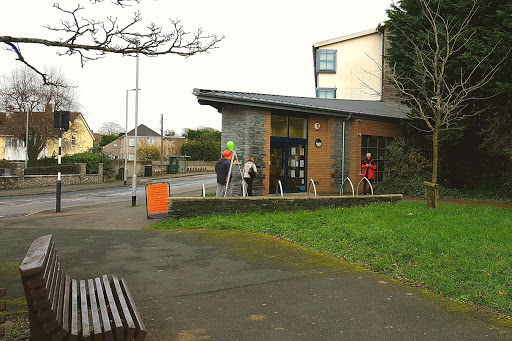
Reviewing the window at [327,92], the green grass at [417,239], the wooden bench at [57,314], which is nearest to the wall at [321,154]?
the green grass at [417,239]

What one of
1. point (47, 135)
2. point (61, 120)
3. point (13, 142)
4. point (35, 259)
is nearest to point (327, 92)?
point (61, 120)

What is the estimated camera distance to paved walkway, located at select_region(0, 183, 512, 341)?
412 centimetres

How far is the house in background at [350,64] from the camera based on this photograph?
3083 cm

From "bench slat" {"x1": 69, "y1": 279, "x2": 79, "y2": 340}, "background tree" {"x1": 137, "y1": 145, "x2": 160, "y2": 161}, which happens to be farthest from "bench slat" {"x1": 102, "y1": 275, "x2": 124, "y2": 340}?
"background tree" {"x1": 137, "y1": 145, "x2": 160, "y2": 161}

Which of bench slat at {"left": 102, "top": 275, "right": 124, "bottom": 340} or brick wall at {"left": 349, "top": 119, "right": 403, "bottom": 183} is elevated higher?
brick wall at {"left": 349, "top": 119, "right": 403, "bottom": 183}

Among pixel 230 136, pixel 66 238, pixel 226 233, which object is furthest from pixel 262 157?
pixel 66 238

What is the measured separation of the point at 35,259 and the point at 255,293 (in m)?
2.70

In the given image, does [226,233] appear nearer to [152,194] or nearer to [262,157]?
[152,194]

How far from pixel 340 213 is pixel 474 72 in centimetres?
838

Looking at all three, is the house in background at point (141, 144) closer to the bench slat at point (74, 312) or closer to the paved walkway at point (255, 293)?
the paved walkway at point (255, 293)

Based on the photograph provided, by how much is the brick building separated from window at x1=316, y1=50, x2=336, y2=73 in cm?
1313

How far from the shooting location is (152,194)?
1319 cm

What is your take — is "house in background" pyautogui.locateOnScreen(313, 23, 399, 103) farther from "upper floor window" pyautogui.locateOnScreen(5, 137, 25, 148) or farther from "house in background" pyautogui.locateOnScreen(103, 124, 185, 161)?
"house in background" pyautogui.locateOnScreen(103, 124, 185, 161)

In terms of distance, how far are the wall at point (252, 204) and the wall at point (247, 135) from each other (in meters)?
4.25
